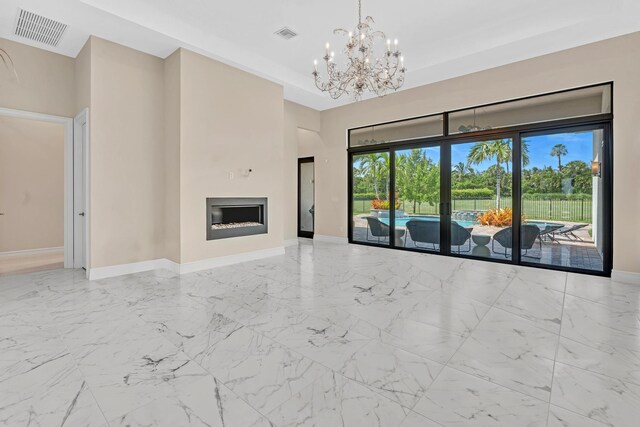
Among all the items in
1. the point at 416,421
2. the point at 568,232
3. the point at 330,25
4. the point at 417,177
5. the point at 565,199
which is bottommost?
the point at 416,421

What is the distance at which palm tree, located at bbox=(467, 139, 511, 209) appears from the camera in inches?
210

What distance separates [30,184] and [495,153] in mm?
8441

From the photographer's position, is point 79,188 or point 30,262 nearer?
point 79,188

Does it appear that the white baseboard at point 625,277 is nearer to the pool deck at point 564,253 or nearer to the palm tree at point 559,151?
the pool deck at point 564,253

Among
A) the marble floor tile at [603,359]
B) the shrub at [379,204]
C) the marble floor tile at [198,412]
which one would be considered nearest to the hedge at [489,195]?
the shrub at [379,204]

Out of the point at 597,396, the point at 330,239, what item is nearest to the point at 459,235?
the point at 330,239

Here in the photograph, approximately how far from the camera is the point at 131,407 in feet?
5.57

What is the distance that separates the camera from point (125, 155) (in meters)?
4.57

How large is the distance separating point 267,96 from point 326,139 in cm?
235

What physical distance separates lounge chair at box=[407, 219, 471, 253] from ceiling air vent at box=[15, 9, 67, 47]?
6240mm

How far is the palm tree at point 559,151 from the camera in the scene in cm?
482

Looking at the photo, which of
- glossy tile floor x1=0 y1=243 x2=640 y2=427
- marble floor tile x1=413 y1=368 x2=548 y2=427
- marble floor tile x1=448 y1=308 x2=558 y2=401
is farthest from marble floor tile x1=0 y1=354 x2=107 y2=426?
marble floor tile x1=448 y1=308 x2=558 y2=401

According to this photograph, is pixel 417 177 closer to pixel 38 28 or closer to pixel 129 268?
pixel 129 268

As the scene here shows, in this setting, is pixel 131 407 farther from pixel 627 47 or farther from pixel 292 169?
pixel 627 47
